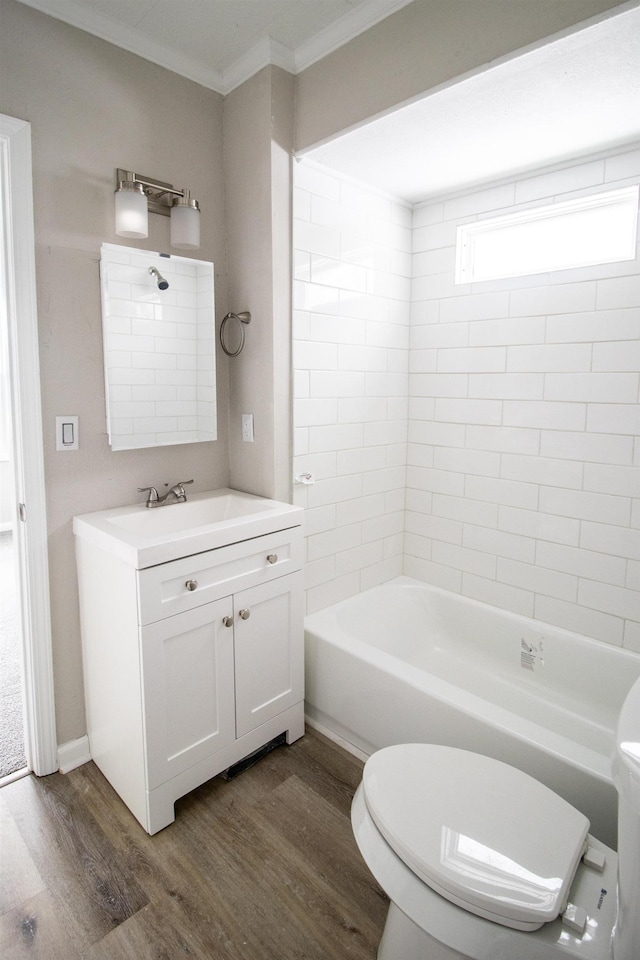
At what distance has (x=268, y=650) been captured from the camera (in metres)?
2.07

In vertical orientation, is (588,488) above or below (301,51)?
below

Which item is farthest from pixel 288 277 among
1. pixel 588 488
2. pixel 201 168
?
pixel 588 488

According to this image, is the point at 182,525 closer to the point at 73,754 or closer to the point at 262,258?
the point at 73,754

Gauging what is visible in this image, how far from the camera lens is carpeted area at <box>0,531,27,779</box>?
2110mm

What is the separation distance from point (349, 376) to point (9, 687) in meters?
2.17

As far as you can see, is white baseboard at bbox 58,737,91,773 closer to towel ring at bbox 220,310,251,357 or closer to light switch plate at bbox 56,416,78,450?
light switch plate at bbox 56,416,78,450

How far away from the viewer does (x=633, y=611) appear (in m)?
2.13

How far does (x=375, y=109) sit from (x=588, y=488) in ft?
5.31

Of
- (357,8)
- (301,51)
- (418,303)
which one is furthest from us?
(418,303)

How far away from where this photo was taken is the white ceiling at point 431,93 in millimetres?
1558

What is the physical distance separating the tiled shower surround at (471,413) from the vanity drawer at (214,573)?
359 mm

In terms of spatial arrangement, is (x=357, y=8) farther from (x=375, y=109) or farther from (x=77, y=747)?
(x=77, y=747)

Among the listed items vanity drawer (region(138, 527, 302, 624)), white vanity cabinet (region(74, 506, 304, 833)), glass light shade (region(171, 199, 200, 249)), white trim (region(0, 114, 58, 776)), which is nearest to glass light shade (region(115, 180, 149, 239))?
glass light shade (region(171, 199, 200, 249))

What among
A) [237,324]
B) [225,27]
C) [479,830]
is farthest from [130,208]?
[479,830]
